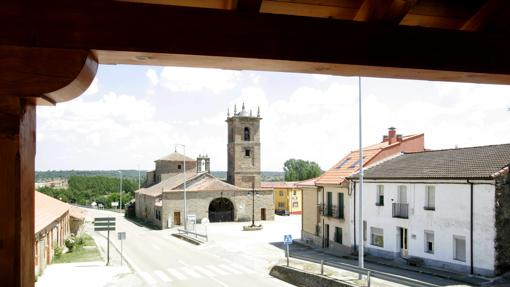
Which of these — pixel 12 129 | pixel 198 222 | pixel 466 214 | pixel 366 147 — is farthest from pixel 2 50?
pixel 198 222

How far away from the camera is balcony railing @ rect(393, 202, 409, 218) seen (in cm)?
2344

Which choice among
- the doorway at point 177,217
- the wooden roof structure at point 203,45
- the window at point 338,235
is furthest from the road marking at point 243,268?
the doorway at point 177,217

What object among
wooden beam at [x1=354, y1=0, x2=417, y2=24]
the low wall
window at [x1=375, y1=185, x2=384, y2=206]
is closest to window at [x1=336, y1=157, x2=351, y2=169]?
window at [x1=375, y1=185, x2=384, y2=206]

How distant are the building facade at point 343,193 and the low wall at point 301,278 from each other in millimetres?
7101

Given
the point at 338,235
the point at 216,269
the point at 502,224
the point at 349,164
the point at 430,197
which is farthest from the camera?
the point at 349,164

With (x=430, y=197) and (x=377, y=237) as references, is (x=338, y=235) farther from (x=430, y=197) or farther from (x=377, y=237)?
(x=430, y=197)

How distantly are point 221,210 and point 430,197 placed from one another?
1206 inches

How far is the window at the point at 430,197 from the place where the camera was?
71.6 ft

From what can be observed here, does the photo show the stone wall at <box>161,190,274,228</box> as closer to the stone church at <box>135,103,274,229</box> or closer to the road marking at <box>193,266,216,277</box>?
the stone church at <box>135,103,274,229</box>

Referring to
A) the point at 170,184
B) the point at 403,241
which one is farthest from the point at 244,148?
the point at 403,241

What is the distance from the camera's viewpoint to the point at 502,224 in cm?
1883

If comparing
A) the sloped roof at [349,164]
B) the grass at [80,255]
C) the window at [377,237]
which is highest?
the sloped roof at [349,164]

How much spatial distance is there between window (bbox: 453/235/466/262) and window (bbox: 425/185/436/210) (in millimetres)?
1881

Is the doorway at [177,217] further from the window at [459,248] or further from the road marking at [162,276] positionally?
the window at [459,248]
